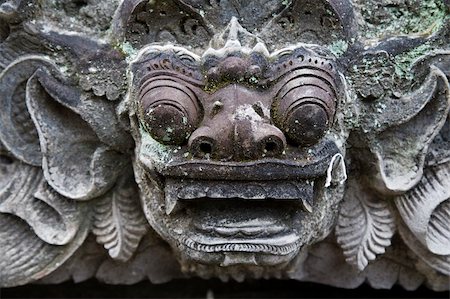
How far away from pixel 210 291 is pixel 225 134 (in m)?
0.53

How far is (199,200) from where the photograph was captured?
1.05 m

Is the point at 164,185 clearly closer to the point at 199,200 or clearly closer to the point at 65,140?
the point at 199,200

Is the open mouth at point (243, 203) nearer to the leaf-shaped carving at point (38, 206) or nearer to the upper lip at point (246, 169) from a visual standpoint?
the upper lip at point (246, 169)

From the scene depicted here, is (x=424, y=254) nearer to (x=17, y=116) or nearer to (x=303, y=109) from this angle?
(x=303, y=109)

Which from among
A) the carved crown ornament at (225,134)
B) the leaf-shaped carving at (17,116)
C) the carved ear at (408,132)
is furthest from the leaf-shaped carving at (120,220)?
the carved ear at (408,132)

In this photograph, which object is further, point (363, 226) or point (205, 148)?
point (363, 226)

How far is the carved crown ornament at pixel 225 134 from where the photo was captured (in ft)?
3.27

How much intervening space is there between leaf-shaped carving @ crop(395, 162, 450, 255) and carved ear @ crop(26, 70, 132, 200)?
44 centimetres

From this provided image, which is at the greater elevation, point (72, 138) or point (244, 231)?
point (72, 138)

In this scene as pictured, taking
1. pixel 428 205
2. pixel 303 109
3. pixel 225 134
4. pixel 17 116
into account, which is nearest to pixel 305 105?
pixel 303 109

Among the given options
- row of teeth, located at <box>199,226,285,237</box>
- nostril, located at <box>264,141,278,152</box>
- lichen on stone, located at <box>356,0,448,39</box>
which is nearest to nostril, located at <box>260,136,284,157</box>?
nostril, located at <box>264,141,278,152</box>

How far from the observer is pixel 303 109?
38.5 inches

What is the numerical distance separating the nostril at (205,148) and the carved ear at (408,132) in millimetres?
269

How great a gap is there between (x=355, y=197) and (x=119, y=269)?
0.42 m
